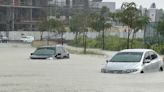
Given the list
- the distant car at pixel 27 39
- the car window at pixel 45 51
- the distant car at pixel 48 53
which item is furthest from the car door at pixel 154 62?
the distant car at pixel 27 39

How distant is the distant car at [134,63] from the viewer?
2444 centimetres

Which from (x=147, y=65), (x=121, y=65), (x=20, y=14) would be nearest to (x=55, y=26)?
(x=20, y=14)

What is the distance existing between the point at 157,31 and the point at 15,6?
69838 mm

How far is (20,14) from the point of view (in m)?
125

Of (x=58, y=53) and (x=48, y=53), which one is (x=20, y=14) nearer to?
(x=58, y=53)

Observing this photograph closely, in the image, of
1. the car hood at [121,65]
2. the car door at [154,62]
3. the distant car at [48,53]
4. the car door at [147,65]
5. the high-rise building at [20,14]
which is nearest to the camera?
the car hood at [121,65]

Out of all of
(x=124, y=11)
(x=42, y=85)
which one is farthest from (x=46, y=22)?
(x=42, y=85)

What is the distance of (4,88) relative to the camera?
1462 cm

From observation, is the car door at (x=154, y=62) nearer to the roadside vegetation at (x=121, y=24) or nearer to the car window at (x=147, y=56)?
the car window at (x=147, y=56)

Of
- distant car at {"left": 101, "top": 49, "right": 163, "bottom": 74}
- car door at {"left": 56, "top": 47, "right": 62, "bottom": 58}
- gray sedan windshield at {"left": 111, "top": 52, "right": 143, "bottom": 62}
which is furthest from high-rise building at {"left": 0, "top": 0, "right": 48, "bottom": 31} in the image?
gray sedan windshield at {"left": 111, "top": 52, "right": 143, "bottom": 62}

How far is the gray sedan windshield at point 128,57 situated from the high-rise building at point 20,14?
9398cm

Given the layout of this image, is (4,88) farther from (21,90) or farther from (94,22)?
(94,22)

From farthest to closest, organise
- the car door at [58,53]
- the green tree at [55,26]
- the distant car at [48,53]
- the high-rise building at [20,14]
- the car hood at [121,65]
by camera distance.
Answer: the high-rise building at [20,14]
the green tree at [55,26]
the car door at [58,53]
the distant car at [48,53]
the car hood at [121,65]

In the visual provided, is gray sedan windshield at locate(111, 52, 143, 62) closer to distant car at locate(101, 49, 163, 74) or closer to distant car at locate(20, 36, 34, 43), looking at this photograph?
distant car at locate(101, 49, 163, 74)
